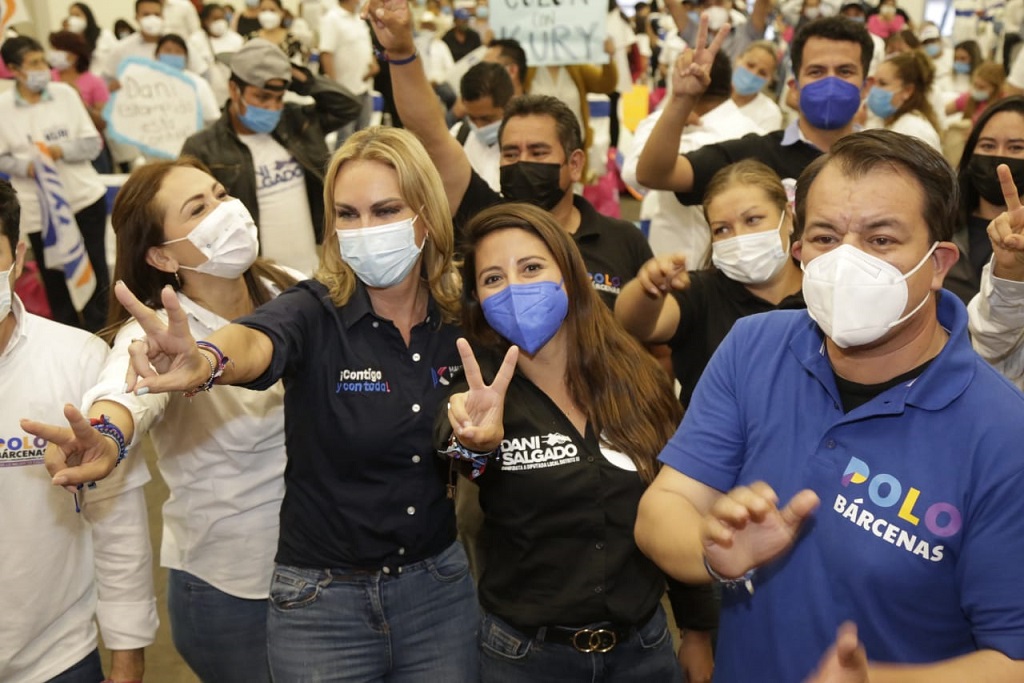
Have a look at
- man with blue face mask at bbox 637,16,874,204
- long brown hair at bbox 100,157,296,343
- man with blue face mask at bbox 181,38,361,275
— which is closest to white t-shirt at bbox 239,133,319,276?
man with blue face mask at bbox 181,38,361,275

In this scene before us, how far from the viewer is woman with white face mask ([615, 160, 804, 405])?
2.82 meters

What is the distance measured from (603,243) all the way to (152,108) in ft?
12.2

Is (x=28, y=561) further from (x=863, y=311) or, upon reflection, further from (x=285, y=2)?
(x=285, y=2)

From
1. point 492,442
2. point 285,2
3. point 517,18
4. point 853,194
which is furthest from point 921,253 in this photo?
point 285,2

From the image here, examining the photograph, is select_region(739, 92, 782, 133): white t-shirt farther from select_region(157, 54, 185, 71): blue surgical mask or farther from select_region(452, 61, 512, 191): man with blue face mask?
select_region(157, 54, 185, 71): blue surgical mask

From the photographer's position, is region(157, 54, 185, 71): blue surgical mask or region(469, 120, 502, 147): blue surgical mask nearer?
region(469, 120, 502, 147): blue surgical mask

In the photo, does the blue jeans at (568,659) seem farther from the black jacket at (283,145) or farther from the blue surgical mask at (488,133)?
the blue surgical mask at (488,133)

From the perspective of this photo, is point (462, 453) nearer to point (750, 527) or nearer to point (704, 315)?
point (750, 527)

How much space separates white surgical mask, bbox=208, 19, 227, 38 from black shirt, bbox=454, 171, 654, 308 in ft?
33.2

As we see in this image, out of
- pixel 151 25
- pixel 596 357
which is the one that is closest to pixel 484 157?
pixel 596 357

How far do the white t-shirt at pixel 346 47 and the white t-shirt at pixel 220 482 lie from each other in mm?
8181

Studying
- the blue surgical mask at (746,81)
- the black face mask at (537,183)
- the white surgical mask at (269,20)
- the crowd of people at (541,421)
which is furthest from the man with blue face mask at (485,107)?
the white surgical mask at (269,20)

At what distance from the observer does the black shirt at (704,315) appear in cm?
283

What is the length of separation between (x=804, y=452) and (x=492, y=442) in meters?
0.61
